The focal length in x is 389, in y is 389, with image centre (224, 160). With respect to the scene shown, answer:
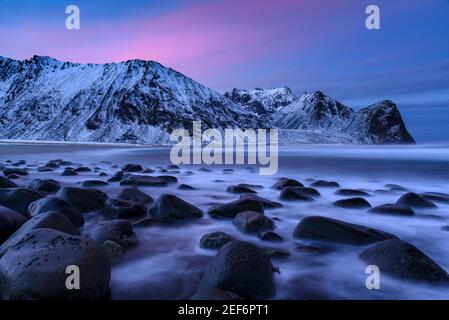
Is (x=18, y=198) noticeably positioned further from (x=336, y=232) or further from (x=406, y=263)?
(x=406, y=263)

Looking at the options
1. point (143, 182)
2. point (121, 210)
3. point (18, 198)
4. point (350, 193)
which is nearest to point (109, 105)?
point (143, 182)

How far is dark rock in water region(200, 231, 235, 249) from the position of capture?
428 cm

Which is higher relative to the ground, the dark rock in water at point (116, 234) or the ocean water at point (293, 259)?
the dark rock in water at point (116, 234)

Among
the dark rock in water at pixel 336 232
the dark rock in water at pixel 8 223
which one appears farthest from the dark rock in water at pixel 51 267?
the dark rock in water at pixel 336 232

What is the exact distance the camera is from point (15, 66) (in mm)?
169250

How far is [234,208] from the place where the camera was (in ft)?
18.9

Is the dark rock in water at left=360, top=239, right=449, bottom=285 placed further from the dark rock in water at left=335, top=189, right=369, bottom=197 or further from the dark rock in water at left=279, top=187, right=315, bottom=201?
the dark rock in water at left=335, top=189, right=369, bottom=197

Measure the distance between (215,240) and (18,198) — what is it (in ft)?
9.69

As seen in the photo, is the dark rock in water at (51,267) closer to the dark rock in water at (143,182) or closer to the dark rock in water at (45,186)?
the dark rock in water at (45,186)

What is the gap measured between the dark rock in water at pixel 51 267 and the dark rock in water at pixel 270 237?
1.99 metres

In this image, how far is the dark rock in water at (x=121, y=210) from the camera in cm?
Answer: 557

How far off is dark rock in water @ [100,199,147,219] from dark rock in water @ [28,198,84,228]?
1.76ft

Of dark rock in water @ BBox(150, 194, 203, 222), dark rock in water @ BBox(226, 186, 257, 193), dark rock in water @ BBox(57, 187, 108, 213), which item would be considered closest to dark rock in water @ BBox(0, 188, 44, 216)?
dark rock in water @ BBox(57, 187, 108, 213)
